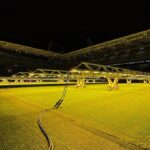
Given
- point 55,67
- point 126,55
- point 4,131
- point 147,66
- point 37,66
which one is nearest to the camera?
point 4,131

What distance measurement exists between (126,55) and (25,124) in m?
61.0

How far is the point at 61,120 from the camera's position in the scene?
7.45m

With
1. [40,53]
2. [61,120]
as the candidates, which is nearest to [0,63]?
[40,53]

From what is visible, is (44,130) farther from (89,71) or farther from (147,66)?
(147,66)

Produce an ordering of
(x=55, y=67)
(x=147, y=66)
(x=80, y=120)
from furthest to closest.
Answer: (x=55, y=67) → (x=147, y=66) → (x=80, y=120)

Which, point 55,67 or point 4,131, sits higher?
point 55,67

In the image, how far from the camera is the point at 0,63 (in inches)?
2653

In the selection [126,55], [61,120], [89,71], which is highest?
[126,55]

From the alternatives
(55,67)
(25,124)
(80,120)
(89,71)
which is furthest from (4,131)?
(55,67)

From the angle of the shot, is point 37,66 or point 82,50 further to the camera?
point 82,50

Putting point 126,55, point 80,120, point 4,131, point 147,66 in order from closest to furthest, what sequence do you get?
point 4,131 → point 80,120 → point 147,66 → point 126,55

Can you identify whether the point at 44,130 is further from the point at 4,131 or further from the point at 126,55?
the point at 126,55

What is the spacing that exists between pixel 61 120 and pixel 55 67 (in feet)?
245

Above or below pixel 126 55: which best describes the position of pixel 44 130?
below
